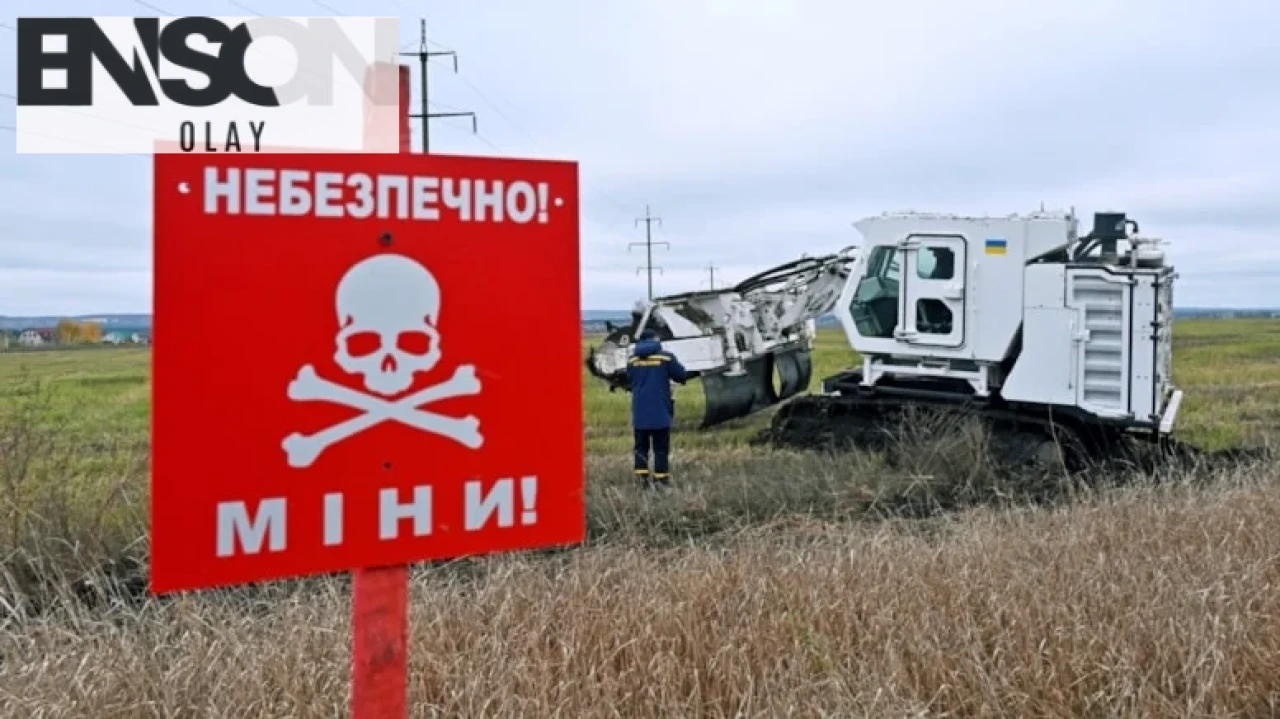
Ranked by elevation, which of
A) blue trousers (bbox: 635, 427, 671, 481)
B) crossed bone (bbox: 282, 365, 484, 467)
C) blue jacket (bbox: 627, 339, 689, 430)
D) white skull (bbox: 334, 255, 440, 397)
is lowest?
blue trousers (bbox: 635, 427, 671, 481)

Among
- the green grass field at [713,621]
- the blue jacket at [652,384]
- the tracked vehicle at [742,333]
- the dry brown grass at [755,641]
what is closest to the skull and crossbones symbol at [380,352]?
the green grass field at [713,621]

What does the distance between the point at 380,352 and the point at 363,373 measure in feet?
0.17

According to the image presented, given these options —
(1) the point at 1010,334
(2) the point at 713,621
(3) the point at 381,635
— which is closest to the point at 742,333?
(1) the point at 1010,334

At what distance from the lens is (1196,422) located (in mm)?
15992

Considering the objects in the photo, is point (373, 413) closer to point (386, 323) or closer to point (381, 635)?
point (386, 323)

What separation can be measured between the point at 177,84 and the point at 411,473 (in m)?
9.92

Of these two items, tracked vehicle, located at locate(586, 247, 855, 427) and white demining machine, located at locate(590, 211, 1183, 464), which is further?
tracked vehicle, located at locate(586, 247, 855, 427)

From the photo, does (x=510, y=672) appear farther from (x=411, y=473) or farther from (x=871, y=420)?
(x=871, y=420)

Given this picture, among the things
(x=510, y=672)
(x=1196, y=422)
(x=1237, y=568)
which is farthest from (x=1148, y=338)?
(x=510, y=672)

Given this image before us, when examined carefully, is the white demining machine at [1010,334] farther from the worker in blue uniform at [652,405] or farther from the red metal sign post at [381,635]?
the red metal sign post at [381,635]

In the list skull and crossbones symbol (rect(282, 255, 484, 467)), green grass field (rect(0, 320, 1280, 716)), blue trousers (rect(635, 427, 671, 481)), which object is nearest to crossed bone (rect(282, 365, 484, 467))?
skull and crossbones symbol (rect(282, 255, 484, 467))

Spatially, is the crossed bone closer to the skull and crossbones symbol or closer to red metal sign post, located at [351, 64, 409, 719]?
the skull and crossbones symbol

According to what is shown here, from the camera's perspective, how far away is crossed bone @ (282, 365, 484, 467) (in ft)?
6.74

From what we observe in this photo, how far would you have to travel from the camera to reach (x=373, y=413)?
2094mm
